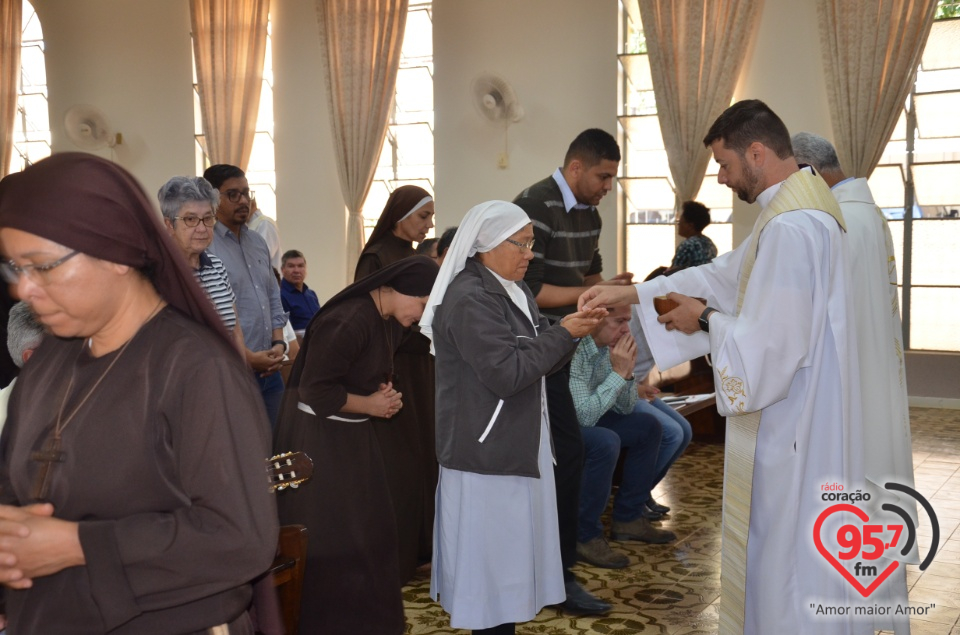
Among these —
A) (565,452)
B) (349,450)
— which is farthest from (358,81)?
(349,450)

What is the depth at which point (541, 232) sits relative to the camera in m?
4.01

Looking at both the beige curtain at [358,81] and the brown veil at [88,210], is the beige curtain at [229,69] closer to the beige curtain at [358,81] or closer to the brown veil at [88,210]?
the beige curtain at [358,81]

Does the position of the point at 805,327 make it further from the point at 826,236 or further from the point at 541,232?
the point at 541,232

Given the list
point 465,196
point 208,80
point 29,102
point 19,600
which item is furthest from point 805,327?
point 29,102

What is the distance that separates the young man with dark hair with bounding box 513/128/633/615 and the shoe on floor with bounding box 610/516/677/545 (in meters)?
0.92

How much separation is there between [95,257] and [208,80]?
1077 centimetres

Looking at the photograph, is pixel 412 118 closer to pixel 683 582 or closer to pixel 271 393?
pixel 271 393

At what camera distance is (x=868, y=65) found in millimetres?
8328

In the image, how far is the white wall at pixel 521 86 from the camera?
951 cm

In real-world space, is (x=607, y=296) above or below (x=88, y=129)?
below

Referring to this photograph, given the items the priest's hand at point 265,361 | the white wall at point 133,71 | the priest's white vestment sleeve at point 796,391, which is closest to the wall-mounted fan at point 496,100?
the white wall at point 133,71

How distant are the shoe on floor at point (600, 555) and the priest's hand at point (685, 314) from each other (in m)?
1.63

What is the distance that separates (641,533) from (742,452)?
1.91 meters

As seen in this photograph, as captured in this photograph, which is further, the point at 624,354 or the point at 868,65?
the point at 868,65
